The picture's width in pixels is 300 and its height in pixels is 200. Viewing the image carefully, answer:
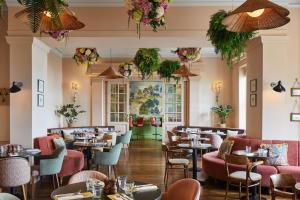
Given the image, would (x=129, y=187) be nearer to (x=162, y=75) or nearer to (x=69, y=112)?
(x=162, y=75)

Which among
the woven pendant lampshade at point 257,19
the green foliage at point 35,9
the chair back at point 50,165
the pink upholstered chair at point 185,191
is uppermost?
the woven pendant lampshade at point 257,19

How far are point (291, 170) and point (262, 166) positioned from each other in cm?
50

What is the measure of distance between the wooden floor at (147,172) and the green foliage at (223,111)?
2.51 m

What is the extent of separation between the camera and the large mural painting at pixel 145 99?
13258 millimetres

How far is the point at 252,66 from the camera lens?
630 centimetres

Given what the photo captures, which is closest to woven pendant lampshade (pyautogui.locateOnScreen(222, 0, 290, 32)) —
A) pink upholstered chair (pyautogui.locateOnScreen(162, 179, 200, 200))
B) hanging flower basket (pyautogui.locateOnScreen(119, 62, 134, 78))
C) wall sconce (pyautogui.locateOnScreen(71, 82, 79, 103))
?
Result: pink upholstered chair (pyautogui.locateOnScreen(162, 179, 200, 200))

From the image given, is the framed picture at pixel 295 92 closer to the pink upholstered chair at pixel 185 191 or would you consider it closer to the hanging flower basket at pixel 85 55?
the pink upholstered chair at pixel 185 191

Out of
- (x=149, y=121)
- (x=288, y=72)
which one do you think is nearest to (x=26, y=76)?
(x=288, y=72)

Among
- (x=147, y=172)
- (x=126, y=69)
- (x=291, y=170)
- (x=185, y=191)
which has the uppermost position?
(x=126, y=69)

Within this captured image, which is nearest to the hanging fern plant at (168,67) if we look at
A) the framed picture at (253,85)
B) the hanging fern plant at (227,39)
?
the framed picture at (253,85)

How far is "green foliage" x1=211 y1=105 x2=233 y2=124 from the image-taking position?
33.9 feet

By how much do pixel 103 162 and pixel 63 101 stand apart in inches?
221

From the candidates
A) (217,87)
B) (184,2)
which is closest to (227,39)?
(184,2)

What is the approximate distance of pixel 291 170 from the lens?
5.27 meters
